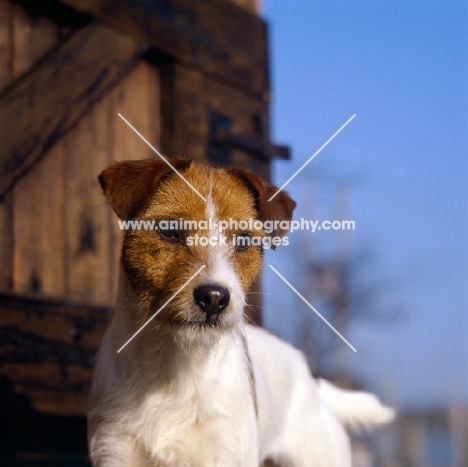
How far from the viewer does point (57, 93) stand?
5.89 meters

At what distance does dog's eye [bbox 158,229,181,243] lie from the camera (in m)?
3.90

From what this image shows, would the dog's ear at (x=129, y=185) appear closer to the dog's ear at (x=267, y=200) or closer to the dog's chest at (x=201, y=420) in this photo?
the dog's ear at (x=267, y=200)

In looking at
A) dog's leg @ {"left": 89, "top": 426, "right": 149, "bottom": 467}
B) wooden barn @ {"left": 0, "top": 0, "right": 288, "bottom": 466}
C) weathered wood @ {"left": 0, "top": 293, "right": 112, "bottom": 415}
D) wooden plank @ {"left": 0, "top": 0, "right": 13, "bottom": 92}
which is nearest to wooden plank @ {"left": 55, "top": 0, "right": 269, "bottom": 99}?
wooden barn @ {"left": 0, "top": 0, "right": 288, "bottom": 466}

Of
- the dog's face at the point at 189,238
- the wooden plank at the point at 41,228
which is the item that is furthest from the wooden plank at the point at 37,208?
the dog's face at the point at 189,238

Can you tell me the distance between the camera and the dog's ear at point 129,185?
3.96m

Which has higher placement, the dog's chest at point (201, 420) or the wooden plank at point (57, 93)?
the wooden plank at point (57, 93)

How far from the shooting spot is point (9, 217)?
574 centimetres

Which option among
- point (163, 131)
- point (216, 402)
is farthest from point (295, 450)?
point (163, 131)

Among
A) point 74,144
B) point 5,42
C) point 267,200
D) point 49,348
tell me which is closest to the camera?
point 267,200

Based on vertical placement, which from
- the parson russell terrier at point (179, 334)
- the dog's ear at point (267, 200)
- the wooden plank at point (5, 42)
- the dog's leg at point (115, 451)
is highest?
the wooden plank at point (5, 42)

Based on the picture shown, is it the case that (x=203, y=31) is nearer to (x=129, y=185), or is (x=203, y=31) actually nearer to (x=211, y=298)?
(x=129, y=185)

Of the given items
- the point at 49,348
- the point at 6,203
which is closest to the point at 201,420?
the point at 49,348

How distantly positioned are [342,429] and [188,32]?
11.7ft

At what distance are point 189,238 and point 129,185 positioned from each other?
39cm
